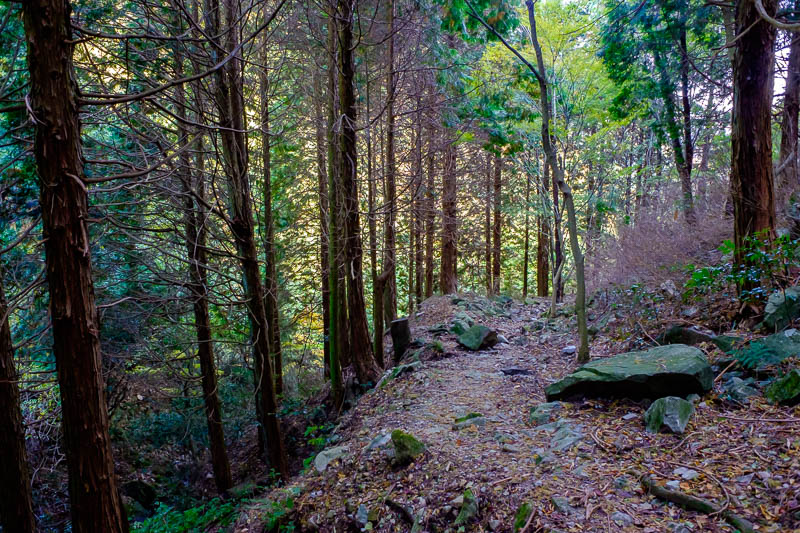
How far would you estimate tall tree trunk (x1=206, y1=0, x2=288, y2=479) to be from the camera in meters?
5.93

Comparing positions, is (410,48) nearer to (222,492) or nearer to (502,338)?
(502,338)

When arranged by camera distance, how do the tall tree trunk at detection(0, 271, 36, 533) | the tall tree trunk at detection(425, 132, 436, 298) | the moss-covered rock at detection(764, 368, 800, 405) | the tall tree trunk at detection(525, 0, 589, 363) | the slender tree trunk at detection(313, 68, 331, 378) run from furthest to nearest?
the tall tree trunk at detection(425, 132, 436, 298) < the slender tree trunk at detection(313, 68, 331, 378) < the tall tree trunk at detection(525, 0, 589, 363) < the tall tree trunk at detection(0, 271, 36, 533) < the moss-covered rock at detection(764, 368, 800, 405)

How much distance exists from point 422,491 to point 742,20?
21.0 ft

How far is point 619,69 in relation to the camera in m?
12.1

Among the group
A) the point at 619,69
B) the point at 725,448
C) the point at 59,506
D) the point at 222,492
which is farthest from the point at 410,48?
the point at 59,506

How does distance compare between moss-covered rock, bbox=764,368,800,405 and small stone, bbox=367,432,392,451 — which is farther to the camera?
small stone, bbox=367,432,392,451

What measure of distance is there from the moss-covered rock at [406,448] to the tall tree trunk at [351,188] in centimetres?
358

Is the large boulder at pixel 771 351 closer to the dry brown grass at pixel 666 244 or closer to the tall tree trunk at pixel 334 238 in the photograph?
the dry brown grass at pixel 666 244

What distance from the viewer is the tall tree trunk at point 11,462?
165 inches

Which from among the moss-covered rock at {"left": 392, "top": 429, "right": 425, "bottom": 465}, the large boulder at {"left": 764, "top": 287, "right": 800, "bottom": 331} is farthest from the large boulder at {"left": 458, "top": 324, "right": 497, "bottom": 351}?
the large boulder at {"left": 764, "top": 287, "right": 800, "bottom": 331}

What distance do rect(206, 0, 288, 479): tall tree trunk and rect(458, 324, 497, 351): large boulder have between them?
391cm

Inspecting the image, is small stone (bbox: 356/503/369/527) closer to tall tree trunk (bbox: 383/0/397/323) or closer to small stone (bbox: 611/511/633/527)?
small stone (bbox: 611/511/633/527)

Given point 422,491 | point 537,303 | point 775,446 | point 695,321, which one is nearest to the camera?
point 775,446

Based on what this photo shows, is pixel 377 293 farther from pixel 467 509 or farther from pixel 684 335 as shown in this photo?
pixel 467 509
